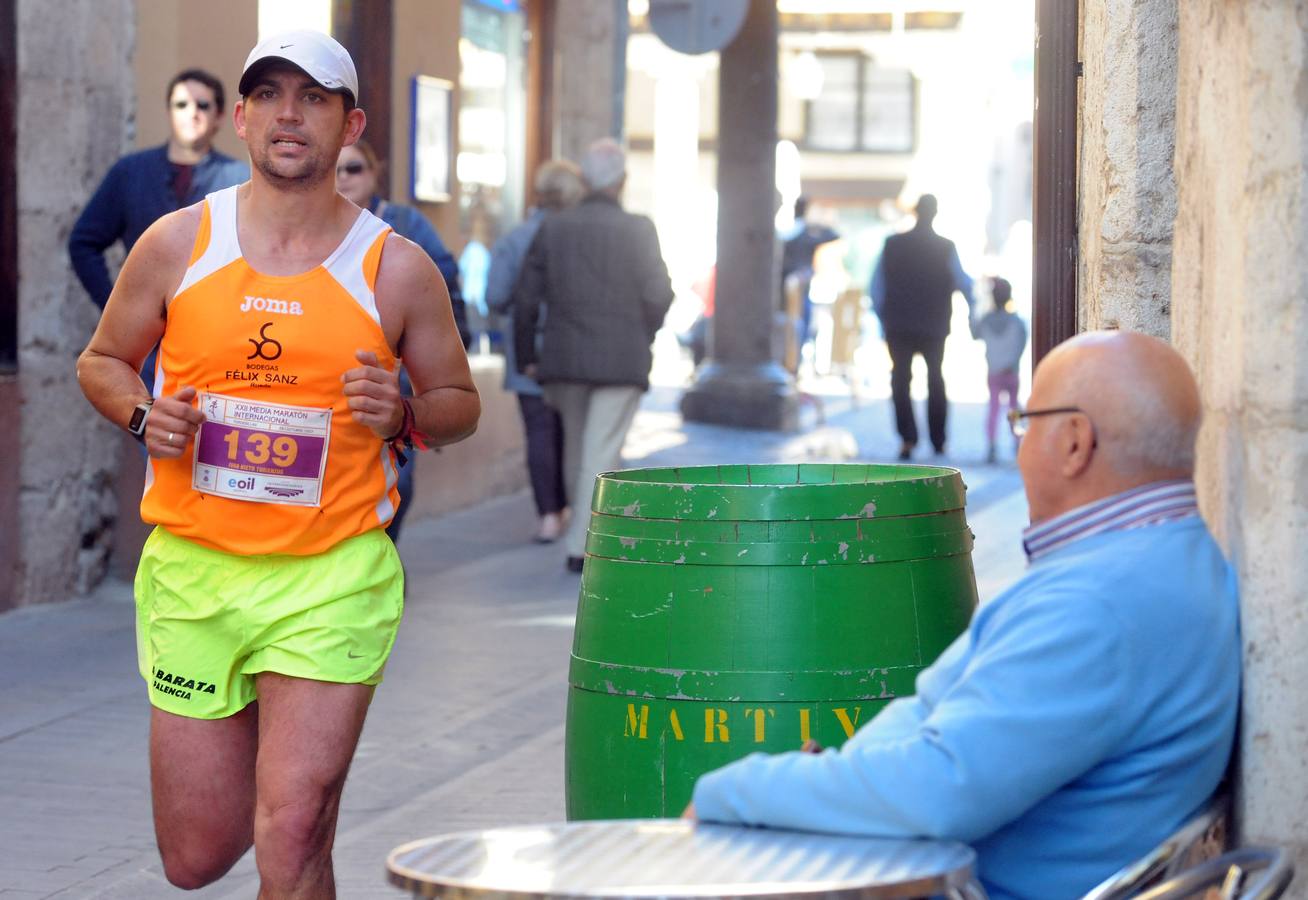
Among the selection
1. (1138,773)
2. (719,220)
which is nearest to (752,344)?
(719,220)

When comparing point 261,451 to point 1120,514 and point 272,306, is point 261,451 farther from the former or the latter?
point 1120,514

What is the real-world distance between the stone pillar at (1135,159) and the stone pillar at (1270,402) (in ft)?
2.77

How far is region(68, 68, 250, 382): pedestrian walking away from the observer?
7.39 metres

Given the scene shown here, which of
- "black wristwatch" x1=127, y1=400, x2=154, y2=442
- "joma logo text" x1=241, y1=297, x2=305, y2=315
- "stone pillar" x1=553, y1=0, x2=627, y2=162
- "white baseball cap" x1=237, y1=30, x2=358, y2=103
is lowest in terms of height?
"black wristwatch" x1=127, y1=400, x2=154, y2=442

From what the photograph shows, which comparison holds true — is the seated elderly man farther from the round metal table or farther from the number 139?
the number 139

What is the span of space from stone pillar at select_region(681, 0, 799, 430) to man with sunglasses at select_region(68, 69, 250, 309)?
9.04 meters

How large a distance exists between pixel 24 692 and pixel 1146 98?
168 inches

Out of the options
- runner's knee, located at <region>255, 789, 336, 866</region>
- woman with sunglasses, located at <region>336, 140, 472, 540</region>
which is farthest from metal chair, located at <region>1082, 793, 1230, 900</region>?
woman with sunglasses, located at <region>336, 140, 472, 540</region>

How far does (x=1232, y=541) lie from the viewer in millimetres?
2832

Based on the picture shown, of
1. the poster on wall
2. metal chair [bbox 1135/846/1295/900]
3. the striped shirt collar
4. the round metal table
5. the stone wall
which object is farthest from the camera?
the poster on wall

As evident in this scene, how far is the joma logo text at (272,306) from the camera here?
11.5 feet

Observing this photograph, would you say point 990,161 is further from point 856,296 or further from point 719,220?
point 719,220

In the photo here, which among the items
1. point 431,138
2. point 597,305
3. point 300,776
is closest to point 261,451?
point 300,776

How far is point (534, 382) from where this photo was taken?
968cm
